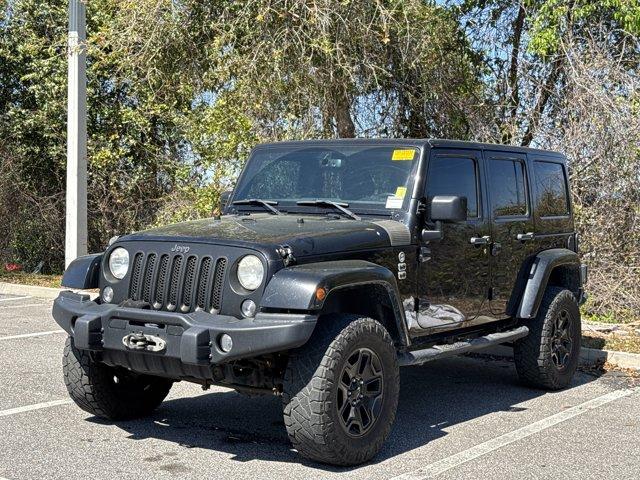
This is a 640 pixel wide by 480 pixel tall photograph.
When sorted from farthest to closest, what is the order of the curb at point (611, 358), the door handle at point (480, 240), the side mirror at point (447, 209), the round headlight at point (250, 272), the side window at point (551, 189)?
the curb at point (611, 358) → the side window at point (551, 189) → the door handle at point (480, 240) → the side mirror at point (447, 209) → the round headlight at point (250, 272)

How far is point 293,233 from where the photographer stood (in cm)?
572

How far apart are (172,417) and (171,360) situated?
1.43 metres

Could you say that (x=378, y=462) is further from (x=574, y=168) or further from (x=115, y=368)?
(x=574, y=168)

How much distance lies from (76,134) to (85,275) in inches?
328

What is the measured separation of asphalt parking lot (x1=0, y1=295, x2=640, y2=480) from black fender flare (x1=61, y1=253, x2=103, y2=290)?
96cm

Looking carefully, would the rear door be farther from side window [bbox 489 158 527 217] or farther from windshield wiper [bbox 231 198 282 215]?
windshield wiper [bbox 231 198 282 215]

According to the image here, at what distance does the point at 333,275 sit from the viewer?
5.33 metres

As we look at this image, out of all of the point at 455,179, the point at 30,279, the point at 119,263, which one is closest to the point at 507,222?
the point at 455,179

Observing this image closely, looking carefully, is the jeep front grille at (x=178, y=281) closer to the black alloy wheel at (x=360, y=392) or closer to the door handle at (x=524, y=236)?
the black alloy wheel at (x=360, y=392)

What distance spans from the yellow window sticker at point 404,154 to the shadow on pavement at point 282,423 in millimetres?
1877

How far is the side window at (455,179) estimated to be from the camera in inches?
265

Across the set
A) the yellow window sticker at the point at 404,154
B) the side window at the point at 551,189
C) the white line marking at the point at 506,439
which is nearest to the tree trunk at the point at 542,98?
the side window at the point at 551,189

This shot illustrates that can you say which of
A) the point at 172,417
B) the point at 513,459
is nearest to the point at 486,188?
the point at 513,459

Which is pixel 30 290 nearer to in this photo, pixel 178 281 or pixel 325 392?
pixel 178 281
